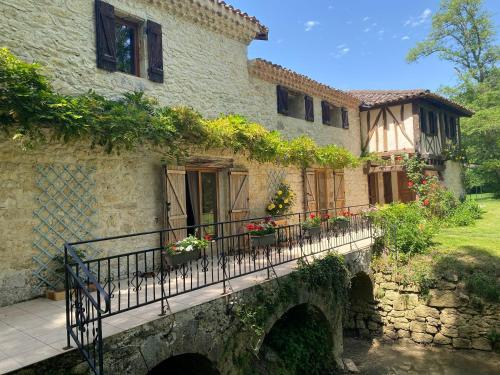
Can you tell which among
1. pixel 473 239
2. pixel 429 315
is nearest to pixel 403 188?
pixel 473 239

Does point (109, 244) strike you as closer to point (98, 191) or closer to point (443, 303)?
point (98, 191)

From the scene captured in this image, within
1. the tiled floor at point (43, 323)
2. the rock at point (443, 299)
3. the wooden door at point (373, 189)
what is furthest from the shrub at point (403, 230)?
the wooden door at point (373, 189)

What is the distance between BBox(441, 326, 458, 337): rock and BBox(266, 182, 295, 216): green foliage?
5.21 meters

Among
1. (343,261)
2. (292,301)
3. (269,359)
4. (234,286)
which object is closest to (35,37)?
(234,286)

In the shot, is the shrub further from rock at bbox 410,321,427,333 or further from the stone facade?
the stone facade

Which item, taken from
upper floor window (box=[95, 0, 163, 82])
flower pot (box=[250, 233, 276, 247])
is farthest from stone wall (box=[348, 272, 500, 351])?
upper floor window (box=[95, 0, 163, 82])

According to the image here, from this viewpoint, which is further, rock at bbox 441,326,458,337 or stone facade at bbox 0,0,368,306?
rock at bbox 441,326,458,337

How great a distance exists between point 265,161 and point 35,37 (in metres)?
6.07

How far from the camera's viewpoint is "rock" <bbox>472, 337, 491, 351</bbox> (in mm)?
7902

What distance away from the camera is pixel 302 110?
1241 cm

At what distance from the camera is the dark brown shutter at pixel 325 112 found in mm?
13391

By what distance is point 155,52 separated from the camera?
7.75 metres

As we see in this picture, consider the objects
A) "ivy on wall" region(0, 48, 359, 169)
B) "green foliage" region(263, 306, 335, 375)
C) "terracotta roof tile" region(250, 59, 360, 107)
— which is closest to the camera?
"ivy on wall" region(0, 48, 359, 169)

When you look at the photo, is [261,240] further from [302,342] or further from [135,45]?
[135,45]
